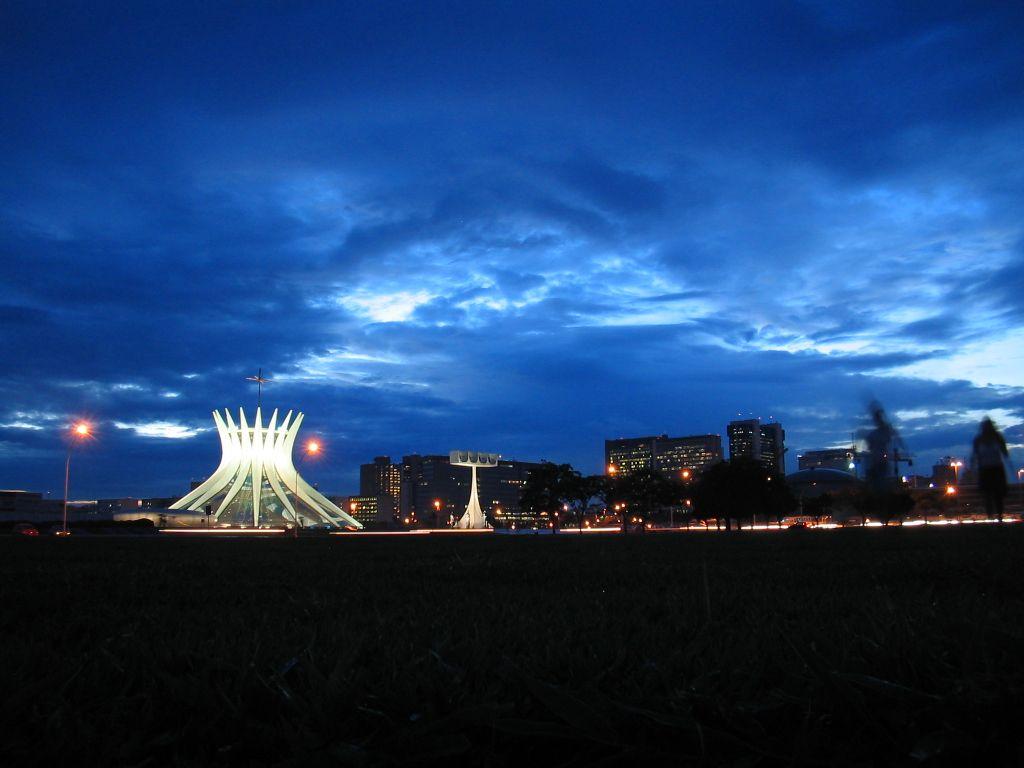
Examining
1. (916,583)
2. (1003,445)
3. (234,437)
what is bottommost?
(916,583)

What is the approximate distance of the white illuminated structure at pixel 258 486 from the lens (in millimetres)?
58719

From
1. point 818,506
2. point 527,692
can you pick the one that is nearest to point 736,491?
point 818,506

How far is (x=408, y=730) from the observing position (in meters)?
1.42

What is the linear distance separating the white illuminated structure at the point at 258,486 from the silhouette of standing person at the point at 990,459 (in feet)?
148

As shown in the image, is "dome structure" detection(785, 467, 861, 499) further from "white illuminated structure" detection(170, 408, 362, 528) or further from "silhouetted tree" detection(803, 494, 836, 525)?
"white illuminated structure" detection(170, 408, 362, 528)

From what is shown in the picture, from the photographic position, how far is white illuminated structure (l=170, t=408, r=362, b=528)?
58.7 meters

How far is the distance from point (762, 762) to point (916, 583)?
4882 millimetres

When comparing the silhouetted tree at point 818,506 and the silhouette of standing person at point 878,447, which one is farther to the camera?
the silhouetted tree at point 818,506

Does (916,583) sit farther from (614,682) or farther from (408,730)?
(408,730)

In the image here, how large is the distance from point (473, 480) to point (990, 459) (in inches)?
2805

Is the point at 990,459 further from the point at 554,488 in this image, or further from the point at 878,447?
the point at 554,488

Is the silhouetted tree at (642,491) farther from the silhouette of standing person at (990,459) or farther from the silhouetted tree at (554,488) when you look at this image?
the silhouette of standing person at (990,459)

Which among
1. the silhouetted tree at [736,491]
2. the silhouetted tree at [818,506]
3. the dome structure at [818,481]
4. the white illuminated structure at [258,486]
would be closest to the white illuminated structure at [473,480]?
the white illuminated structure at [258,486]

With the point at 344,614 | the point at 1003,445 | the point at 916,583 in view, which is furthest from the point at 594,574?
the point at 1003,445
